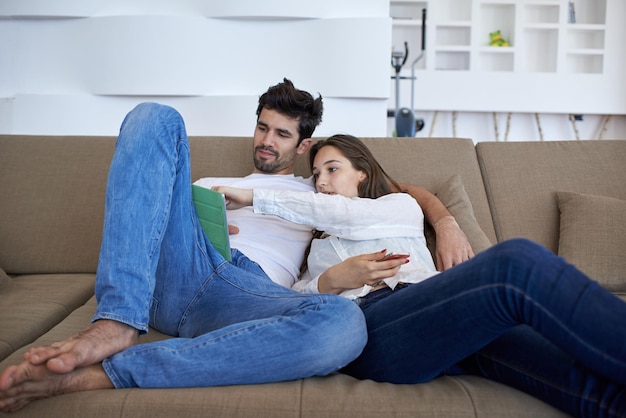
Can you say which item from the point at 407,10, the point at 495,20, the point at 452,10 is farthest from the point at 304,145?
the point at 495,20

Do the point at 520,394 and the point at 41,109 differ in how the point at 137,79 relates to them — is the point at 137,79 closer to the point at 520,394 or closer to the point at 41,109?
the point at 41,109

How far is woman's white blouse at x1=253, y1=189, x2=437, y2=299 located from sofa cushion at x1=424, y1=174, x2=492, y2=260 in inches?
8.8

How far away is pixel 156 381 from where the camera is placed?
118cm

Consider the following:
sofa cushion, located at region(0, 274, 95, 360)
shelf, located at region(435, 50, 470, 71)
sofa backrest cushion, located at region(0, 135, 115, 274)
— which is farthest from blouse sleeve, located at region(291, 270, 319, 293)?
shelf, located at region(435, 50, 470, 71)

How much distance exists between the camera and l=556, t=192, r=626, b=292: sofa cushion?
6.20ft

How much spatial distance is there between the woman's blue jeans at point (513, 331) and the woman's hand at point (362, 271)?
6 centimetres

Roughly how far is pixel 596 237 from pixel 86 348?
4.83 feet

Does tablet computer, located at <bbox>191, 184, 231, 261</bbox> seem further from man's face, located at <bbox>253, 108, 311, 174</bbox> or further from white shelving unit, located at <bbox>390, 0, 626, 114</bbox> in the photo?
white shelving unit, located at <bbox>390, 0, 626, 114</bbox>

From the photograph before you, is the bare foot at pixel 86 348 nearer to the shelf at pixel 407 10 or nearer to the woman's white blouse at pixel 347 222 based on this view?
the woman's white blouse at pixel 347 222

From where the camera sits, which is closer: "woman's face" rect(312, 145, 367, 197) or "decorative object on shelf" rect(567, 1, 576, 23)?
"woman's face" rect(312, 145, 367, 197)

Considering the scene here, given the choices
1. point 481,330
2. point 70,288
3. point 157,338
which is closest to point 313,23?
point 70,288

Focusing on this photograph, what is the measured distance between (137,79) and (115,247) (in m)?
2.86

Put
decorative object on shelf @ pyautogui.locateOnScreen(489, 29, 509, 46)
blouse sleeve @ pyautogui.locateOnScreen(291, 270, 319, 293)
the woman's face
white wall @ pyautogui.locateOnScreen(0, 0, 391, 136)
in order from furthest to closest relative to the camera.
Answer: decorative object on shelf @ pyautogui.locateOnScreen(489, 29, 509, 46)
white wall @ pyautogui.locateOnScreen(0, 0, 391, 136)
the woman's face
blouse sleeve @ pyautogui.locateOnScreen(291, 270, 319, 293)

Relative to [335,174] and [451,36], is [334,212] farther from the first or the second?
[451,36]
